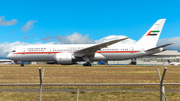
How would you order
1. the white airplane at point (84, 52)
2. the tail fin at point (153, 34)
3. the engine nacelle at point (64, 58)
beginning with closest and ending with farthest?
1. the engine nacelle at point (64, 58)
2. the white airplane at point (84, 52)
3. the tail fin at point (153, 34)

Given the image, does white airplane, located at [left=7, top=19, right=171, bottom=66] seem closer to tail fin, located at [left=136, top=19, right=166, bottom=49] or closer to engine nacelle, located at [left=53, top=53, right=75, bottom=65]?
tail fin, located at [left=136, top=19, right=166, bottom=49]

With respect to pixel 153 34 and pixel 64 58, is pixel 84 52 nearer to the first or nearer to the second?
pixel 64 58

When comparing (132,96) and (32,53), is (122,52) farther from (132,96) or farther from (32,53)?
(132,96)

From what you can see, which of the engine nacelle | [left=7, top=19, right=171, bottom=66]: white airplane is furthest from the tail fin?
the engine nacelle

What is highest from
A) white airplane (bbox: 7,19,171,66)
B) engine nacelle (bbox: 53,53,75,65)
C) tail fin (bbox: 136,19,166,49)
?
tail fin (bbox: 136,19,166,49)

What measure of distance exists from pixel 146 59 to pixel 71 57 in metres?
44.7

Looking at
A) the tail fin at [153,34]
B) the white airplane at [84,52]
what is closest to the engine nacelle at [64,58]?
the white airplane at [84,52]

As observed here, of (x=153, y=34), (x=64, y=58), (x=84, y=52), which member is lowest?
(x=64, y=58)

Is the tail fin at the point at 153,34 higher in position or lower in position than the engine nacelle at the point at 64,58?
higher

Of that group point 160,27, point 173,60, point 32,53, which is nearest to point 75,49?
point 32,53

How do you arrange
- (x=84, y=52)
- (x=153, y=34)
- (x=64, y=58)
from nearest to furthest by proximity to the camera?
(x=64, y=58), (x=84, y=52), (x=153, y=34)

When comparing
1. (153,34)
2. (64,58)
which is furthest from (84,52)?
(153,34)

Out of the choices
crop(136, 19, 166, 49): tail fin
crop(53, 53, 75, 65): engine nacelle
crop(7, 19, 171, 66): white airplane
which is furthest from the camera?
crop(136, 19, 166, 49): tail fin

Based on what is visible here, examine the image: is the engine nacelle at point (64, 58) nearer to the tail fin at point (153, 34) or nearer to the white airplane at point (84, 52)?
the white airplane at point (84, 52)
